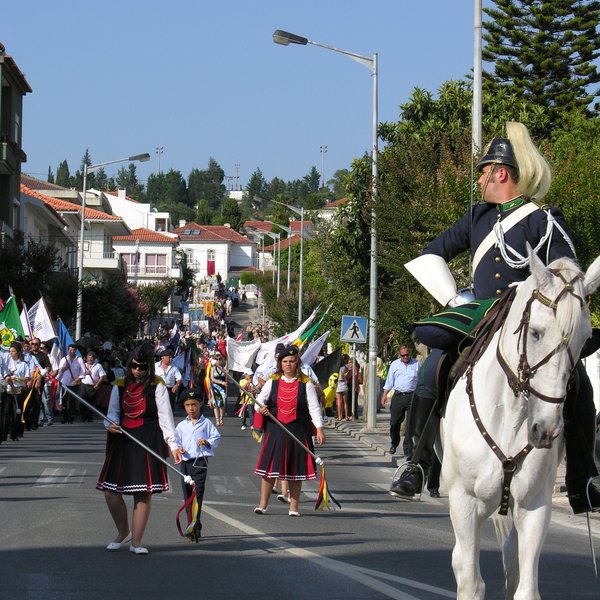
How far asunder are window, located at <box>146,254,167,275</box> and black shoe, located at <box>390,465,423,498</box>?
472 feet

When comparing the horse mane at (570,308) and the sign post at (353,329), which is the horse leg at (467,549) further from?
the sign post at (353,329)

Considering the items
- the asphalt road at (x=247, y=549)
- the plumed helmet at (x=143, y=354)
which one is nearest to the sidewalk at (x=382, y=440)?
the asphalt road at (x=247, y=549)

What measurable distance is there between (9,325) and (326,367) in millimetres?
12836

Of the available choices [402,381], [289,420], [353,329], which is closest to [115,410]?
[289,420]

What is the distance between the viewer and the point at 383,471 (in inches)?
903

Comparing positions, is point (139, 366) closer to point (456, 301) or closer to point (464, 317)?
point (456, 301)

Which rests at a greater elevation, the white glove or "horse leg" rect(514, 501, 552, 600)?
the white glove

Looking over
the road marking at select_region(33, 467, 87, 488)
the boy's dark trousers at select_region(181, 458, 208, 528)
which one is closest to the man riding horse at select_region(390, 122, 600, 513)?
the boy's dark trousers at select_region(181, 458, 208, 528)

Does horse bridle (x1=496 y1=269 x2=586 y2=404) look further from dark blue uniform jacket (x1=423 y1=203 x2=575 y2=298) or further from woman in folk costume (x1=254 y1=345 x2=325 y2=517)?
woman in folk costume (x1=254 y1=345 x2=325 y2=517)

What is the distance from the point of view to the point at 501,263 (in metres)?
7.16

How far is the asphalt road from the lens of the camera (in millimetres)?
9477

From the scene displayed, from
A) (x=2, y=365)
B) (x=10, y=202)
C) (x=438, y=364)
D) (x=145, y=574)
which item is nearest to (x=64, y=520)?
(x=145, y=574)

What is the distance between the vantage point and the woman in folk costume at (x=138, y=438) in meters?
12.1

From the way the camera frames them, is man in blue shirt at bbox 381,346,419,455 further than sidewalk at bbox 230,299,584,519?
Yes
